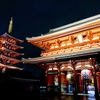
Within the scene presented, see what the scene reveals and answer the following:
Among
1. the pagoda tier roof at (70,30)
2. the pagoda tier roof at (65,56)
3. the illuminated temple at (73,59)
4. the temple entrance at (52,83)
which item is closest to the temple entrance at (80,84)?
the illuminated temple at (73,59)

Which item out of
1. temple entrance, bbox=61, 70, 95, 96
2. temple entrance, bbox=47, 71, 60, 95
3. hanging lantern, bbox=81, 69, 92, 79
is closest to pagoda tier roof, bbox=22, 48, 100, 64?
temple entrance, bbox=47, 71, 60, 95

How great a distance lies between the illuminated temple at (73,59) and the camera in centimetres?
1450

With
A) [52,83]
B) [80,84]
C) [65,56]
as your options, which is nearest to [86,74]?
[80,84]

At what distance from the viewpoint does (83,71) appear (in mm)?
15633

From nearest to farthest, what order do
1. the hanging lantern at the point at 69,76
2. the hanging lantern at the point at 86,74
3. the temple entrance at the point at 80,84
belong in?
the hanging lantern at the point at 86,74
the temple entrance at the point at 80,84
the hanging lantern at the point at 69,76

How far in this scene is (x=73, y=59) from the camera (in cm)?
1455

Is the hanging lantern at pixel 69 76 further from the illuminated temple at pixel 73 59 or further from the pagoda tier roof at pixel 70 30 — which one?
the pagoda tier roof at pixel 70 30

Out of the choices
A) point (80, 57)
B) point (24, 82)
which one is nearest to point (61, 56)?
point (80, 57)

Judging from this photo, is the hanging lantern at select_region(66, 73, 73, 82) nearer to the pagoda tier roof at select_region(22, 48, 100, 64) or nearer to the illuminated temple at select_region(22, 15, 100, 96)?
the illuminated temple at select_region(22, 15, 100, 96)

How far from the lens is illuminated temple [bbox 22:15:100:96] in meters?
14.5

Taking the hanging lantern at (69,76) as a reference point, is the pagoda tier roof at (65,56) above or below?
above

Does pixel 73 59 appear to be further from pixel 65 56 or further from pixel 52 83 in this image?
pixel 52 83

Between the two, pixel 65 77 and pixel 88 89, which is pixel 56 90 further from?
pixel 88 89

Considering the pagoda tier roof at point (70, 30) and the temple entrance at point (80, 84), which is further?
the temple entrance at point (80, 84)
